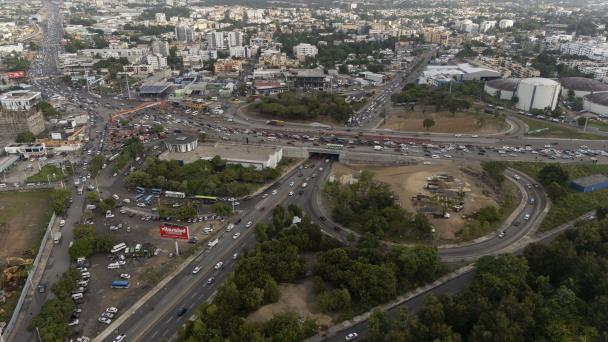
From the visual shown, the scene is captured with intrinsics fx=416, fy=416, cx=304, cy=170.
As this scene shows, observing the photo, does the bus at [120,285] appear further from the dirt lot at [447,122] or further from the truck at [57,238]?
the dirt lot at [447,122]

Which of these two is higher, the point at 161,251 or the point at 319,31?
the point at 319,31

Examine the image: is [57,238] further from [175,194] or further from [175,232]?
[175,194]

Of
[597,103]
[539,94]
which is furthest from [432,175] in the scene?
[597,103]

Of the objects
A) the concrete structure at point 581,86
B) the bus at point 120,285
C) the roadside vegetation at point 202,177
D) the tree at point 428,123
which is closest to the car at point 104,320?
the bus at point 120,285

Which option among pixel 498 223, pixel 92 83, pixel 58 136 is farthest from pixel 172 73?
pixel 498 223

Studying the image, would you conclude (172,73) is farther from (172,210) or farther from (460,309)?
(460,309)

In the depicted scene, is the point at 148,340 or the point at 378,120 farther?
the point at 378,120
